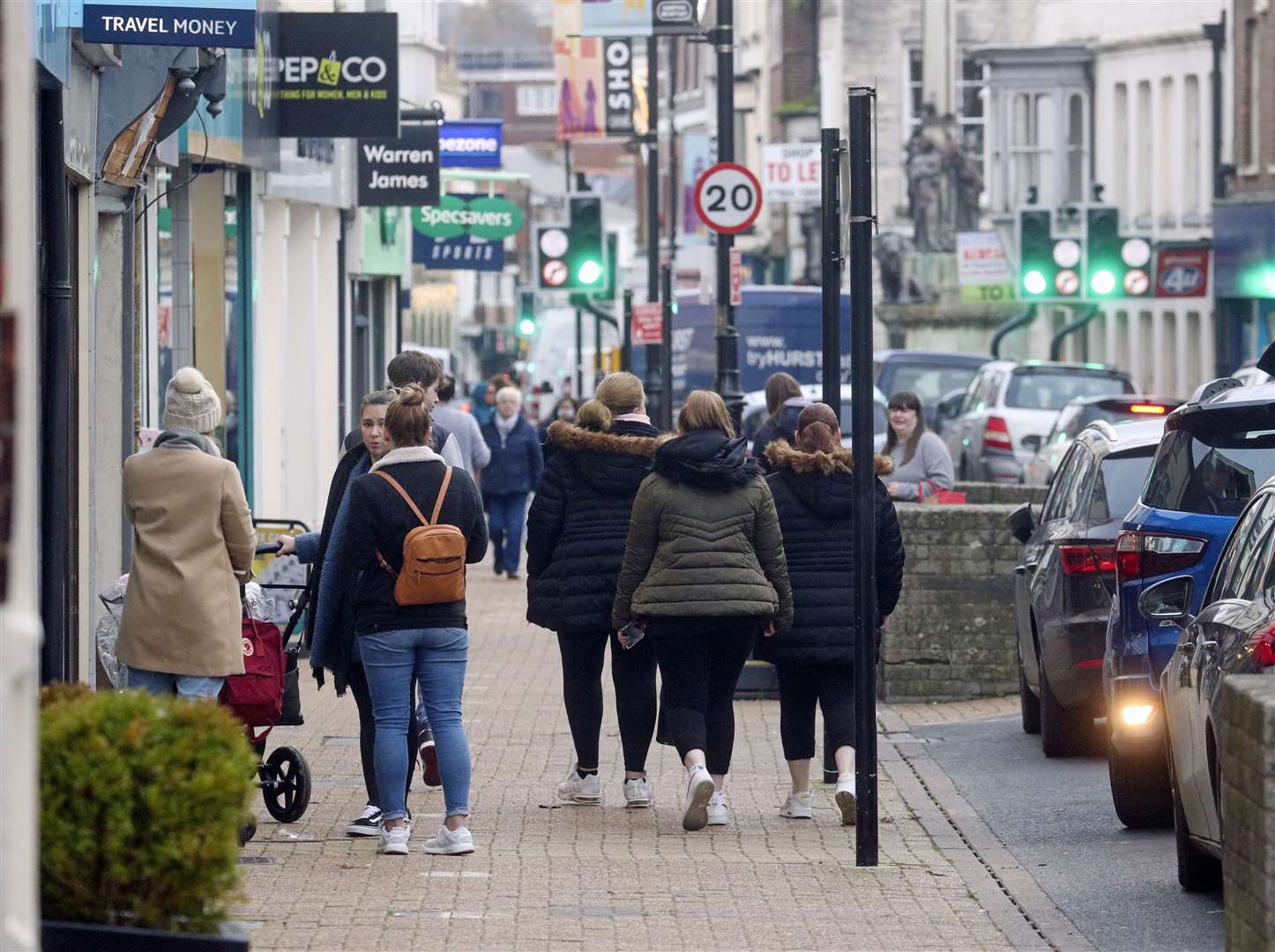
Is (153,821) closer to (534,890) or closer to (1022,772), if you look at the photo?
(534,890)

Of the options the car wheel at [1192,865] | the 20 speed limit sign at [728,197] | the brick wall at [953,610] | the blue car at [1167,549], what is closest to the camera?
the car wheel at [1192,865]

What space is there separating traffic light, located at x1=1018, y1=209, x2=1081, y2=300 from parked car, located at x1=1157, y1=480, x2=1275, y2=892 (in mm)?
25175

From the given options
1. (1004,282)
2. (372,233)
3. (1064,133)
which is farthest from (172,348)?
(1064,133)

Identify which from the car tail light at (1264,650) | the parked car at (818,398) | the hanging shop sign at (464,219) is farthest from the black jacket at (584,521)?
the hanging shop sign at (464,219)

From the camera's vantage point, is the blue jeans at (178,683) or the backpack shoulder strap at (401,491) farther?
the backpack shoulder strap at (401,491)

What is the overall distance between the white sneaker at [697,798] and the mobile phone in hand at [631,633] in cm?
63

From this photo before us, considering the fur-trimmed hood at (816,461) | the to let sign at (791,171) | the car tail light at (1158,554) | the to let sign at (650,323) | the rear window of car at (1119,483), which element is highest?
the to let sign at (791,171)

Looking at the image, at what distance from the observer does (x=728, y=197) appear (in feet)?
65.6

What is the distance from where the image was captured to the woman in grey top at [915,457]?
16.6m

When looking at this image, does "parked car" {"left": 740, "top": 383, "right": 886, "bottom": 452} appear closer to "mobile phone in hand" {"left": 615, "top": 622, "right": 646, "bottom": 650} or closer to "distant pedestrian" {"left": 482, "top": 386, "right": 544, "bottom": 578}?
"distant pedestrian" {"left": 482, "top": 386, "right": 544, "bottom": 578}

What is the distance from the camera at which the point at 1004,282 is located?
45.7m

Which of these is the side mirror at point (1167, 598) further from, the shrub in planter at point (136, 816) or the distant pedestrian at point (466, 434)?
the distant pedestrian at point (466, 434)

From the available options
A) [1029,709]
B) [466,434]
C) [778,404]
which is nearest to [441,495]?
[1029,709]

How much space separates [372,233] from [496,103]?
12386 centimetres
